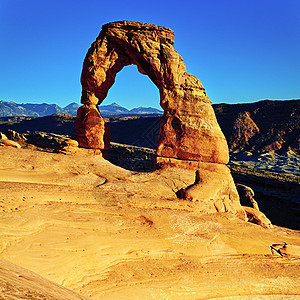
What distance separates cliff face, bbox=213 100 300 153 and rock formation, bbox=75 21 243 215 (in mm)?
59423

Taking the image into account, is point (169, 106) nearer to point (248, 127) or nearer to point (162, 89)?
point (162, 89)

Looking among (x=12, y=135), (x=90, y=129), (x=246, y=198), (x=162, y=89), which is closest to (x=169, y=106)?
(x=162, y=89)

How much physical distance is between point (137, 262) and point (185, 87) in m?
9.05

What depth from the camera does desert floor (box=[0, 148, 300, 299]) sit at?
703 cm

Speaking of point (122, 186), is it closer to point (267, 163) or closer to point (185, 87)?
point (185, 87)

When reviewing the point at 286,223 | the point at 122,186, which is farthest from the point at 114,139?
the point at 122,186

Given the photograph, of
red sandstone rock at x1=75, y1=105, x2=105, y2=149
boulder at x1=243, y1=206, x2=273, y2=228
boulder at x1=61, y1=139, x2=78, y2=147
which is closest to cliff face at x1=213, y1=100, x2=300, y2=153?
boulder at x1=243, y1=206, x2=273, y2=228

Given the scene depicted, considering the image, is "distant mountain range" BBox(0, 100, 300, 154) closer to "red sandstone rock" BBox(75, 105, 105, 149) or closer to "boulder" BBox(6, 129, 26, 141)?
"boulder" BBox(6, 129, 26, 141)

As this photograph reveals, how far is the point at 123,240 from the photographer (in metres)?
8.50

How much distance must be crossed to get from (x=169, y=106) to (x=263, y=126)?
70.5 m

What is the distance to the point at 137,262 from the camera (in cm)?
805

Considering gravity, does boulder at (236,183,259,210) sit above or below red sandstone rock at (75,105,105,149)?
below

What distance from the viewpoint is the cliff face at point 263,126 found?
70.5 meters

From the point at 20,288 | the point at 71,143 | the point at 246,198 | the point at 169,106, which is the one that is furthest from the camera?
the point at 246,198
